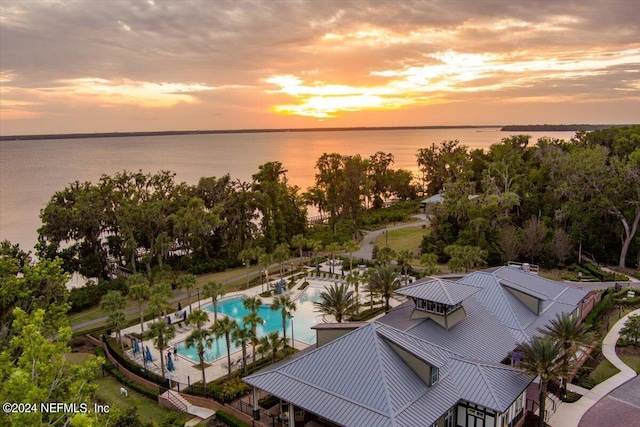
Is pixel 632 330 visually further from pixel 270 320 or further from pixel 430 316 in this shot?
pixel 270 320

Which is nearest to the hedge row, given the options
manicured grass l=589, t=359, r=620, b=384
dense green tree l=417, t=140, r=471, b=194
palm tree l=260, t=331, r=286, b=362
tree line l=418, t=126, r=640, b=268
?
palm tree l=260, t=331, r=286, b=362

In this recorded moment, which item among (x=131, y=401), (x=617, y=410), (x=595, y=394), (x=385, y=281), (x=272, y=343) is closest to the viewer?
(x=617, y=410)

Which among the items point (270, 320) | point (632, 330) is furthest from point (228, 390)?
point (632, 330)

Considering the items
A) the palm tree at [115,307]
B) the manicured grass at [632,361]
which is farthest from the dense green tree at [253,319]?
the manicured grass at [632,361]

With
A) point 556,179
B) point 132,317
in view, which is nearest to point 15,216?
point 132,317

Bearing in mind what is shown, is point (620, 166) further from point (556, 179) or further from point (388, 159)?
point (388, 159)

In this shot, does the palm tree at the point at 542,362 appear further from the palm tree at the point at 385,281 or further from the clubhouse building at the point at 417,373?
the palm tree at the point at 385,281
